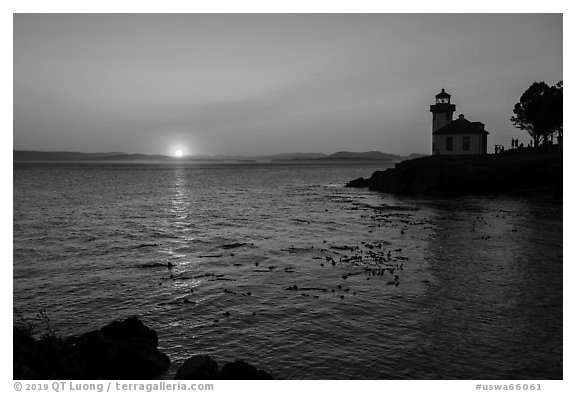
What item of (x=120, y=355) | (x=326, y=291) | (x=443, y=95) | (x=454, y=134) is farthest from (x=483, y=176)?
(x=120, y=355)

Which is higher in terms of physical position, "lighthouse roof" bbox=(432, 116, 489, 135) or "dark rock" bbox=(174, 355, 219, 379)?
"lighthouse roof" bbox=(432, 116, 489, 135)

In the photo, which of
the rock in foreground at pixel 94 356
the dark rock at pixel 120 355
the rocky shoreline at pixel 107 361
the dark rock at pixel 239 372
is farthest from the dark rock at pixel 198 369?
the rock in foreground at pixel 94 356

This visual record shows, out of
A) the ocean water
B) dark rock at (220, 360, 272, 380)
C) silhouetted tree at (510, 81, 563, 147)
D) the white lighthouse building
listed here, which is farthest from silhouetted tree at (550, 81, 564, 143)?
dark rock at (220, 360, 272, 380)

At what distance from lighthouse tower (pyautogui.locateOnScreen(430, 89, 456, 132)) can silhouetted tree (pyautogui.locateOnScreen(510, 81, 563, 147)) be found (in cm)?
1084

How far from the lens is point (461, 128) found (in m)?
74.6

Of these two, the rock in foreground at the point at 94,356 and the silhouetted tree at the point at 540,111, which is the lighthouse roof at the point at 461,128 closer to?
the silhouetted tree at the point at 540,111

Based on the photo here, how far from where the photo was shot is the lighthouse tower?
255 feet

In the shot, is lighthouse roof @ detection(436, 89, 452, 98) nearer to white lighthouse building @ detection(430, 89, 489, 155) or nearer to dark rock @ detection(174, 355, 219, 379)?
white lighthouse building @ detection(430, 89, 489, 155)

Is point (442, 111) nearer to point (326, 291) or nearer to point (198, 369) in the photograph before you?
point (326, 291)
